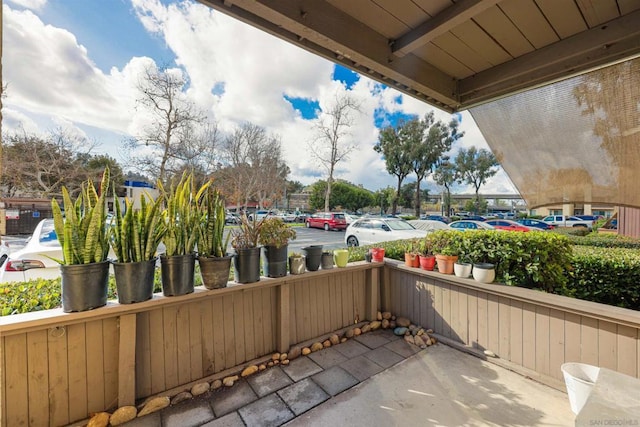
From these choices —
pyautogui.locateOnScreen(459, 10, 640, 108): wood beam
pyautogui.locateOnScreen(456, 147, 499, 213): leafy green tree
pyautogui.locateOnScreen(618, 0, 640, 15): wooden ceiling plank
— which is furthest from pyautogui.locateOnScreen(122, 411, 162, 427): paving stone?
pyautogui.locateOnScreen(456, 147, 499, 213): leafy green tree

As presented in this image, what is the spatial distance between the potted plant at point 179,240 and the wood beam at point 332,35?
1.14 metres

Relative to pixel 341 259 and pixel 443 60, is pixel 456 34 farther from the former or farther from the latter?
pixel 341 259

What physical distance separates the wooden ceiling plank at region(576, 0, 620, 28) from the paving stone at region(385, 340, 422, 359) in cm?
258

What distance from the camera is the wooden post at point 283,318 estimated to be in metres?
2.32

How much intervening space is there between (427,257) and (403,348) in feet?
3.04

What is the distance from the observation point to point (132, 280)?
164 centimetres

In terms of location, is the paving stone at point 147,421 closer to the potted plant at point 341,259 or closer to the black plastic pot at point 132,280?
the black plastic pot at point 132,280

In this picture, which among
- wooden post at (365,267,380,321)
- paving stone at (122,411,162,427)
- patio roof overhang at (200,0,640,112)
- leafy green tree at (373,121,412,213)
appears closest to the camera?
patio roof overhang at (200,0,640,112)

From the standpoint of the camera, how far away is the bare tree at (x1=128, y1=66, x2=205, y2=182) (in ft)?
24.6

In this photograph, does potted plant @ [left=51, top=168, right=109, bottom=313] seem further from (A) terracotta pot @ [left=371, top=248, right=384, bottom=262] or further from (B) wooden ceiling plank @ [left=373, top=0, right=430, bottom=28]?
(A) terracotta pot @ [left=371, top=248, right=384, bottom=262]

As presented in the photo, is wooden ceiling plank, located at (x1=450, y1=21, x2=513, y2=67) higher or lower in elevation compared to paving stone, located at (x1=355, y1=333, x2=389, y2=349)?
higher

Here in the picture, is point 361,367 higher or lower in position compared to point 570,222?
lower

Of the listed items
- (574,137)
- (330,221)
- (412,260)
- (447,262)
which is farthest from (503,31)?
(330,221)

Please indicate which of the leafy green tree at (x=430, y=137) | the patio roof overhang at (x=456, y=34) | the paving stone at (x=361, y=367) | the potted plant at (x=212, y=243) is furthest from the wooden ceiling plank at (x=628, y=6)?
the leafy green tree at (x=430, y=137)
